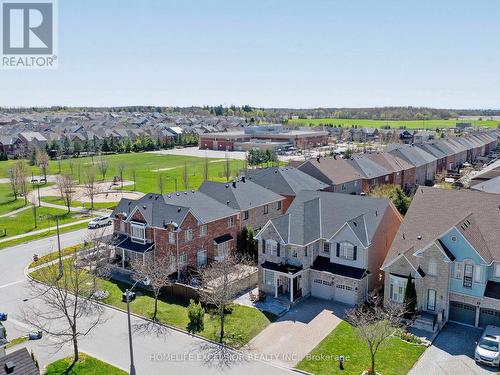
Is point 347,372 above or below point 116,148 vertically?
below

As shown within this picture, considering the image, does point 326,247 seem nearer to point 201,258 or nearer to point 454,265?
point 454,265

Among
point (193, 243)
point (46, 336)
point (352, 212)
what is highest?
point (352, 212)

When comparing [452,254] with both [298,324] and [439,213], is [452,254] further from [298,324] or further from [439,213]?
[298,324]

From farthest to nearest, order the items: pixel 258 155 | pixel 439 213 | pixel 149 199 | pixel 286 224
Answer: pixel 258 155 → pixel 149 199 → pixel 286 224 → pixel 439 213

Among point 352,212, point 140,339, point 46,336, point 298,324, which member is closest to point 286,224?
point 352,212

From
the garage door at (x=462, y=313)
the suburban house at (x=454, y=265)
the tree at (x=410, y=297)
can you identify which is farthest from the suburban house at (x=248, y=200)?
the garage door at (x=462, y=313)

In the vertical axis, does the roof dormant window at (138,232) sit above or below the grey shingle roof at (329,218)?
below

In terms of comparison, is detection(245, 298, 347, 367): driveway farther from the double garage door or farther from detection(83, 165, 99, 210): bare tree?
detection(83, 165, 99, 210): bare tree

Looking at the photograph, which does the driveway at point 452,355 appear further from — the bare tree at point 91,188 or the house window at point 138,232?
the bare tree at point 91,188
